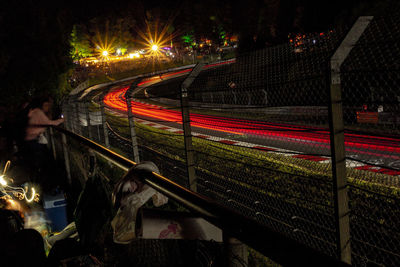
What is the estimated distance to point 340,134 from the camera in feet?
7.74

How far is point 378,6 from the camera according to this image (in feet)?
37.1

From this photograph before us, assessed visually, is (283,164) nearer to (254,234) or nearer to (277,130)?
(277,130)

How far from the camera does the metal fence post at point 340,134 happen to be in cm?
228

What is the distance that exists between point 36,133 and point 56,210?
92.8 inches

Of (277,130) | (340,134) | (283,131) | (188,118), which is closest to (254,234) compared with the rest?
(340,134)

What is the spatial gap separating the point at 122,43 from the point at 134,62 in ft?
118

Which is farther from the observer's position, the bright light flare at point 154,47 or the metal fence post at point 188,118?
the bright light flare at point 154,47

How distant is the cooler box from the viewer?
416cm

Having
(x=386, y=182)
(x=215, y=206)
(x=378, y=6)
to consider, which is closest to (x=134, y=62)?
(x=378, y=6)

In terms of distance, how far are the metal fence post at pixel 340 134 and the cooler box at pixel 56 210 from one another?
3.00m

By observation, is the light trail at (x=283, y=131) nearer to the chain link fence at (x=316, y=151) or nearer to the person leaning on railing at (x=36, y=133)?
the chain link fence at (x=316, y=151)

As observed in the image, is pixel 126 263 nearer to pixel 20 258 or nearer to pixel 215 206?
pixel 20 258

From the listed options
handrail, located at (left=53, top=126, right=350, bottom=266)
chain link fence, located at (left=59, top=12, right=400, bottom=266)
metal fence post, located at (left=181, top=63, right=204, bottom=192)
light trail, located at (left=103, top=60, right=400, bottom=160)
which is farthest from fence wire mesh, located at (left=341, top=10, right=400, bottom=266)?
metal fence post, located at (left=181, top=63, right=204, bottom=192)

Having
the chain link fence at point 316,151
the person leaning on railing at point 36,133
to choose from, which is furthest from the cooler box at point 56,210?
the person leaning on railing at point 36,133
